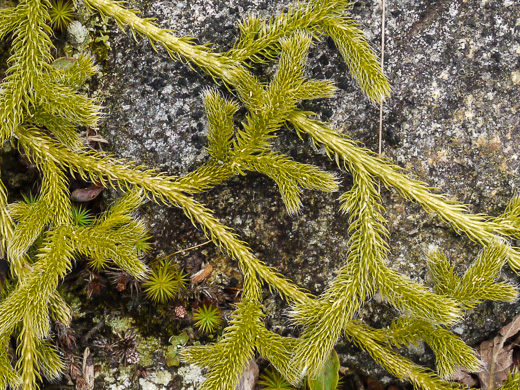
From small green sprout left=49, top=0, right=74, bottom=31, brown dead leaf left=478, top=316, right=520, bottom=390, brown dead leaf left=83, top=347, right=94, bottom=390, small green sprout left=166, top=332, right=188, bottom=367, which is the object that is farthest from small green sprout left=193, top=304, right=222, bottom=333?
small green sprout left=49, top=0, right=74, bottom=31

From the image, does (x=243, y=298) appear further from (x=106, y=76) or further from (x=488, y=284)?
(x=106, y=76)

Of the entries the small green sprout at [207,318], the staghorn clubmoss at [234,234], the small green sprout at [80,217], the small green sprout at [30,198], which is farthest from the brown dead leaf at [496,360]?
the small green sprout at [30,198]

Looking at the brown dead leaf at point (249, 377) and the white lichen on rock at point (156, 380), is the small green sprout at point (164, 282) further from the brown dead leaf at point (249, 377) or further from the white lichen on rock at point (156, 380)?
the brown dead leaf at point (249, 377)

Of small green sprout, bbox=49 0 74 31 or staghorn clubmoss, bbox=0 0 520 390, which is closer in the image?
staghorn clubmoss, bbox=0 0 520 390

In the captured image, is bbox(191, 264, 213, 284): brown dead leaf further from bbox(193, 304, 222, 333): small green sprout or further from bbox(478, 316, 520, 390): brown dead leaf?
bbox(478, 316, 520, 390): brown dead leaf

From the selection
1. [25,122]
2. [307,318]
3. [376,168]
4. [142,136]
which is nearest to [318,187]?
[376,168]

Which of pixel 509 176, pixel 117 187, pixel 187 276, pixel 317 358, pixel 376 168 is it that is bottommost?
pixel 187 276
